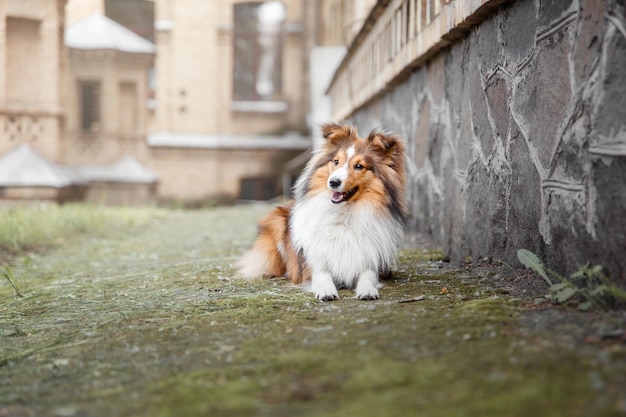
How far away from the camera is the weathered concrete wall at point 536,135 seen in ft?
10.2

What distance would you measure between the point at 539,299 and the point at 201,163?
1905 cm

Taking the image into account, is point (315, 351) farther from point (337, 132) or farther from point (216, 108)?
point (216, 108)

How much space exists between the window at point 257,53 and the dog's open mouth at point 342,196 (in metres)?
18.5

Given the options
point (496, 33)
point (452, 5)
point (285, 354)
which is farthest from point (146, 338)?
point (452, 5)

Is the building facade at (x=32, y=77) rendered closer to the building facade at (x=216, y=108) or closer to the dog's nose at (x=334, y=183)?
the building facade at (x=216, y=108)

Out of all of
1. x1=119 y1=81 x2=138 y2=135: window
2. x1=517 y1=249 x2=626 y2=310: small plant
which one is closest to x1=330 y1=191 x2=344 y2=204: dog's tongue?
x1=517 y1=249 x2=626 y2=310: small plant

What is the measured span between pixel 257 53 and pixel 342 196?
19279 millimetres

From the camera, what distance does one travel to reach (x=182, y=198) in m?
21.7

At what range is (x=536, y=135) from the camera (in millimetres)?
4000

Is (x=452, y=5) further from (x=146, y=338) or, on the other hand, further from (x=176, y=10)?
(x=176, y=10)

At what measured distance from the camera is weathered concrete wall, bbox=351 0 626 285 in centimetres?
310

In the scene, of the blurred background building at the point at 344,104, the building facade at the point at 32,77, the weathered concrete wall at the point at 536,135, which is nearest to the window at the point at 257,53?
the blurred background building at the point at 344,104

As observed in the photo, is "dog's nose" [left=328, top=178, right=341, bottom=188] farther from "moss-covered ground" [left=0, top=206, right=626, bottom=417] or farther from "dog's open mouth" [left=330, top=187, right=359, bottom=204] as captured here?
"moss-covered ground" [left=0, top=206, right=626, bottom=417]

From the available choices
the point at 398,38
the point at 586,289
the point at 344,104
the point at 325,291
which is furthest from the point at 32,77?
the point at 586,289
